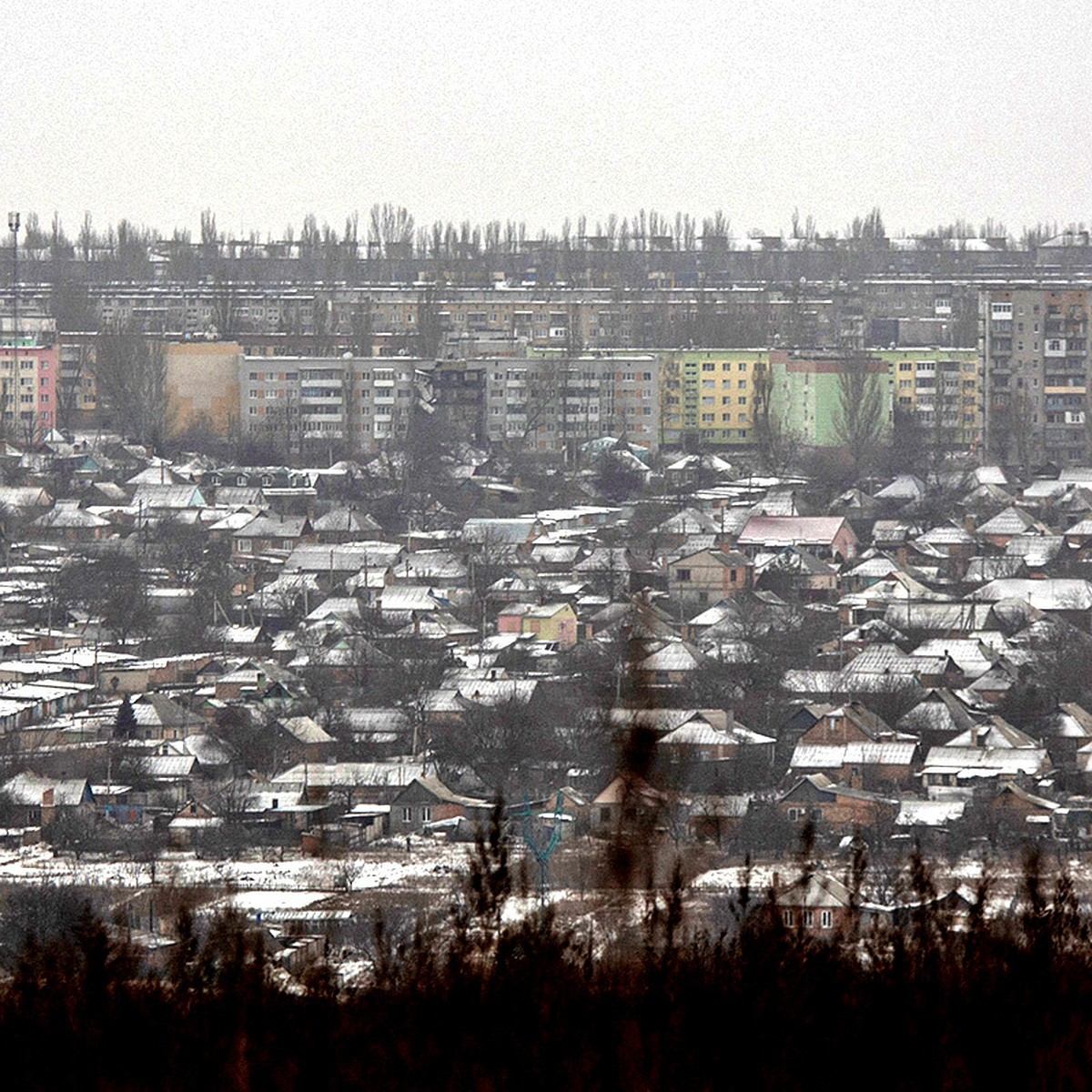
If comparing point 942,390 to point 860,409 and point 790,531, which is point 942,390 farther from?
point 790,531

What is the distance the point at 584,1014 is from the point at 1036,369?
12701mm

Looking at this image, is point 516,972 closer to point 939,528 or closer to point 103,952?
point 103,952

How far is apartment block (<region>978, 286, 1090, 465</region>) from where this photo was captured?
1386 cm

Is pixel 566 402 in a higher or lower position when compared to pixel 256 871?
higher

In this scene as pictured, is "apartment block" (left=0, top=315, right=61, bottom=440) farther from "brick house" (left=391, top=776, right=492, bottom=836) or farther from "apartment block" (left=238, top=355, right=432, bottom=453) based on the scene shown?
"brick house" (left=391, top=776, right=492, bottom=836)

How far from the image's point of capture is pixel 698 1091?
5.70 ft

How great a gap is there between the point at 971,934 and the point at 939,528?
8003 mm

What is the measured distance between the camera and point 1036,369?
558 inches

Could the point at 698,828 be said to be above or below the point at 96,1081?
below

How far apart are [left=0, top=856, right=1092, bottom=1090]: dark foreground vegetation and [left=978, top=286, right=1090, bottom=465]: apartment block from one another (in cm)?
1192

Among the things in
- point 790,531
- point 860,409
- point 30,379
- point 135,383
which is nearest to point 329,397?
point 135,383

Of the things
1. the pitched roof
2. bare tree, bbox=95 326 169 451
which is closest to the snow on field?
the pitched roof

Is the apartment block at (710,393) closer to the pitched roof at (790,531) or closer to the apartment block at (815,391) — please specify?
the apartment block at (815,391)

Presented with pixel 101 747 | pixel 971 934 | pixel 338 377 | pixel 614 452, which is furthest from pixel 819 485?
pixel 971 934
